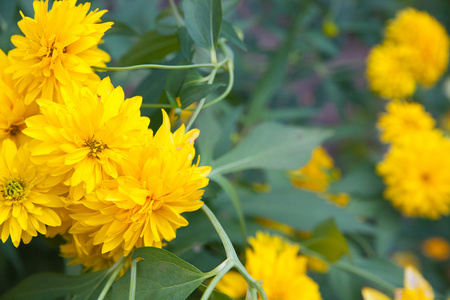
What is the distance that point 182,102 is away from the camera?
0.38 metres

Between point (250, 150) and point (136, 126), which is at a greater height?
point (136, 126)

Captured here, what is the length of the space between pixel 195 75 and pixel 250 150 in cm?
19

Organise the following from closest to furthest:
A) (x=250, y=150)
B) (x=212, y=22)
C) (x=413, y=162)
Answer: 1. (x=212, y=22)
2. (x=250, y=150)
3. (x=413, y=162)

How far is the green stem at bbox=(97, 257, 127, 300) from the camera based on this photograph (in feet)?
1.13

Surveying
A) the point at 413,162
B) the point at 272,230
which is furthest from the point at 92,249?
the point at 413,162

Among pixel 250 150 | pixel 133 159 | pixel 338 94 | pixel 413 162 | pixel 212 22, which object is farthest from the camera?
pixel 338 94

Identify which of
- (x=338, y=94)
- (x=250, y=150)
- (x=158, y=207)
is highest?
(x=158, y=207)

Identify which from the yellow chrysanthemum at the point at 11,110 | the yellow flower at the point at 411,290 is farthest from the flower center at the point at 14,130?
the yellow flower at the point at 411,290

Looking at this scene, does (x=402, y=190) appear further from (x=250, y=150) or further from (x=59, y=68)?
(x=59, y=68)

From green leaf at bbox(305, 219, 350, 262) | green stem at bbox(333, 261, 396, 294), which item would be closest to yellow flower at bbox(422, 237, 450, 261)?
green stem at bbox(333, 261, 396, 294)

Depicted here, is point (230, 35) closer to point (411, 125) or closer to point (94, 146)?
point (94, 146)

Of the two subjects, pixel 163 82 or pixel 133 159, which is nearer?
pixel 133 159

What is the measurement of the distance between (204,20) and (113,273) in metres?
0.24

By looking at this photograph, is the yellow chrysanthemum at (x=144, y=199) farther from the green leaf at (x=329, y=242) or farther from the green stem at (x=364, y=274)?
the green stem at (x=364, y=274)
